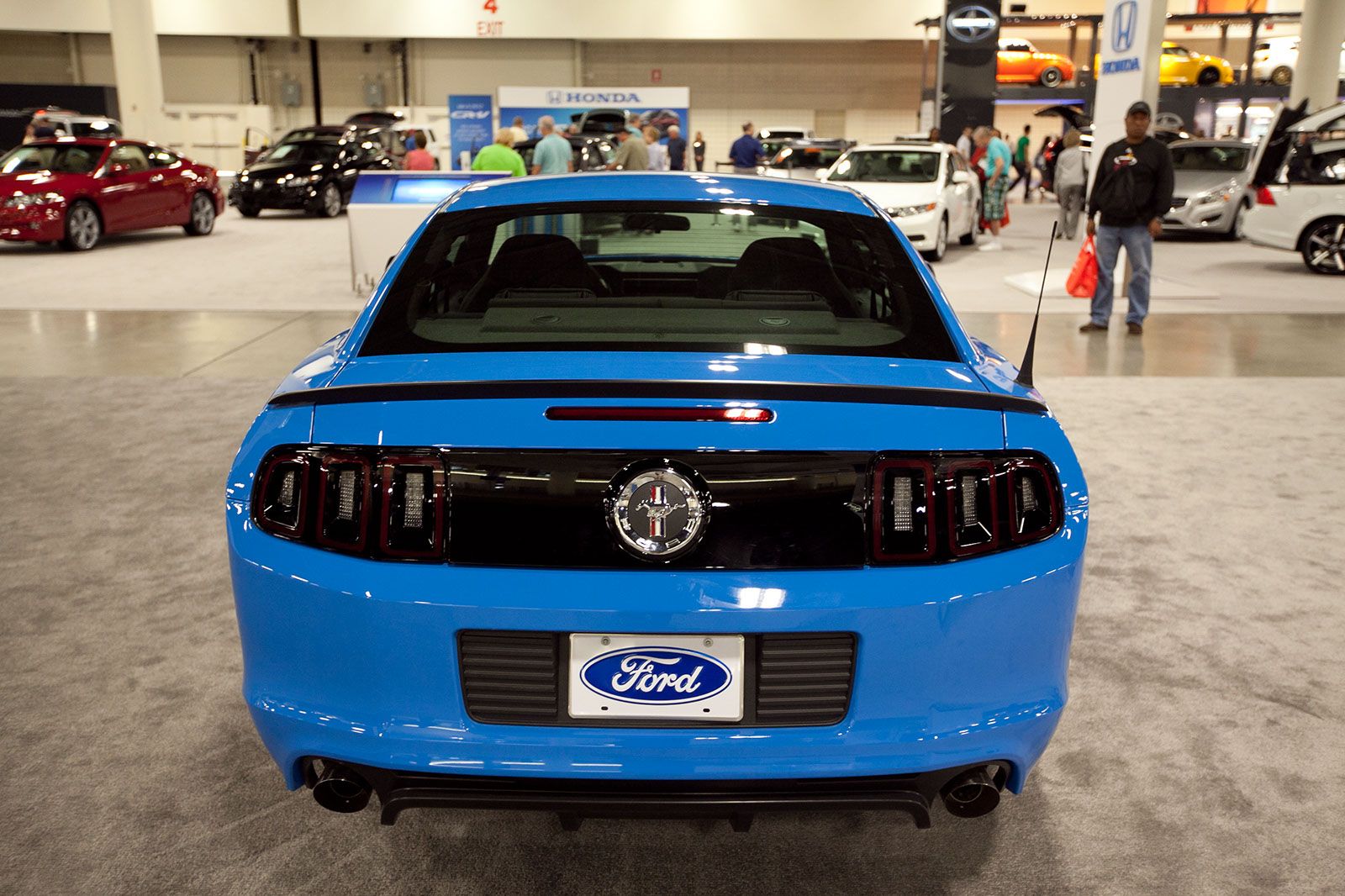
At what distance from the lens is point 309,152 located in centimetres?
2231

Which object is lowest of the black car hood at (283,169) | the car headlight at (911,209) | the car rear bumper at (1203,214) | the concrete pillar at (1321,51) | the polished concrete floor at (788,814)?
the polished concrete floor at (788,814)

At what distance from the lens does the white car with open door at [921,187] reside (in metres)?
14.8

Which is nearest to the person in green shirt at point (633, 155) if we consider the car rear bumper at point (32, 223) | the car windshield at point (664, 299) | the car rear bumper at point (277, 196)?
the car rear bumper at point (277, 196)

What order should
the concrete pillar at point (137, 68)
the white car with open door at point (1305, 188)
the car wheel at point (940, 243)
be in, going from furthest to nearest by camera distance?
the concrete pillar at point (137, 68) → the car wheel at point (940, 243) → the white car with open door at point (1305, 188)

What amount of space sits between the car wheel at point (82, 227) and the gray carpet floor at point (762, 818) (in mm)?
11451

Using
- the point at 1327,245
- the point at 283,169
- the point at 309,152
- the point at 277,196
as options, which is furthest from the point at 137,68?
the point at 1327,245

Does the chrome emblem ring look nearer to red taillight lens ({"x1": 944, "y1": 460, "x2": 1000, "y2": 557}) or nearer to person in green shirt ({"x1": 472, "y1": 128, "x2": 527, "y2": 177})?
red taillight lens ({"x1": 944, "y1": 460, "x2": 1000, "y2": 557})

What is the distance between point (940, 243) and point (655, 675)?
1379 cm

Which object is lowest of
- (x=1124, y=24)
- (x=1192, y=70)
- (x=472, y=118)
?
(x=472, y=118)

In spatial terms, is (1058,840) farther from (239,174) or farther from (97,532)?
(239,174)

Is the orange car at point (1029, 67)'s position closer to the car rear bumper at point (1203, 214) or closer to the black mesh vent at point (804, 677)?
the car rear bumper at point (1203, 214)

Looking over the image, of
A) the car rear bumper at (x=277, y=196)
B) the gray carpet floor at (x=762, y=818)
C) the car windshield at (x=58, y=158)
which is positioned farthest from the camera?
the car rear bumper at (x=277, y=196)

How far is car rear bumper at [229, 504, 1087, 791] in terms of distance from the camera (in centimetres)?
196

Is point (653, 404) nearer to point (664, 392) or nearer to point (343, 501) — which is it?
point (664, 392)
